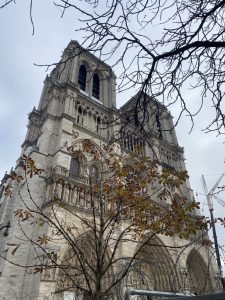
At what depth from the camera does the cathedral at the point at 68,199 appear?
10039 mm

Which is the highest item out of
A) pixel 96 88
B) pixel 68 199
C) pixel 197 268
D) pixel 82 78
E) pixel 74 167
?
pixel 82 78

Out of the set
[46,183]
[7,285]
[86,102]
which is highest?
[86,102]

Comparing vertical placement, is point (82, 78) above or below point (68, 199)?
above

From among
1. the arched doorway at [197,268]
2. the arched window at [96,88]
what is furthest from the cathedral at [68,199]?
the arched window at [96,88]

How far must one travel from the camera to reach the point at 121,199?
6242mm

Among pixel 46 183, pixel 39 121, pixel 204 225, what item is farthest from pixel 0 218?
pixel 204 225

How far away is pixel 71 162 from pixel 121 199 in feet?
33.7

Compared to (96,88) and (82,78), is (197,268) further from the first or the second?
(82,78)

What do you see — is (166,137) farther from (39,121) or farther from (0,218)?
(0,218)

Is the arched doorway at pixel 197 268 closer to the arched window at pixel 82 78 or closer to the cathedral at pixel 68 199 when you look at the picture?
the cathedral at pixel 68 199

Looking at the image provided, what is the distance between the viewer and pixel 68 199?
1303 centimetres

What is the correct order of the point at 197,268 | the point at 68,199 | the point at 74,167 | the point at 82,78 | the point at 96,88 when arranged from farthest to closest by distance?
the point at 96,88 → the point at 82,78 → the point at 197,268 → the point at 74,167 → the point at 68,199

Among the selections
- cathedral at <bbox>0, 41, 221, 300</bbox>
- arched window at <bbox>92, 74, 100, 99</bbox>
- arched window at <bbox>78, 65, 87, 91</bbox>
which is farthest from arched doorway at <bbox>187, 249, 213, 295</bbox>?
arched window at <bbox>78, 65, 87, 91</bbox>

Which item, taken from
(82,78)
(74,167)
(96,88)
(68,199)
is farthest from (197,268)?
(82,78)
